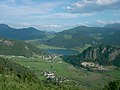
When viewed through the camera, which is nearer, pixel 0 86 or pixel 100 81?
pixel 0 86

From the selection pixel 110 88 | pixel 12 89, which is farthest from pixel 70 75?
pixel 12 89

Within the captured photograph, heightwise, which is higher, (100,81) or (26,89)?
(26,89)

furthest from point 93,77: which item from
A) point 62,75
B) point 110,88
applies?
point 110,88

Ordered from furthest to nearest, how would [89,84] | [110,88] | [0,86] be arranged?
[89,84] < [110,88] < [0,86]

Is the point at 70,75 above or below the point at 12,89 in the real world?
below

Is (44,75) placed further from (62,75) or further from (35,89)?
(35,89)

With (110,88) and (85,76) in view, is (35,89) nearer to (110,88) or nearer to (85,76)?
(110,88)

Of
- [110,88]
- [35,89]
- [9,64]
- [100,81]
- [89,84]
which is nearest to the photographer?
[35,89]

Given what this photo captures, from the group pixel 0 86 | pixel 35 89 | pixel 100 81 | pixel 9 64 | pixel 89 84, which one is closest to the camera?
pixel 0 86

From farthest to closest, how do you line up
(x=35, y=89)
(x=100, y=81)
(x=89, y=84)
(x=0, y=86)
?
(x=100, y=81), (x=89, y=84), (x=35, y=89), (x=0, y=86)
